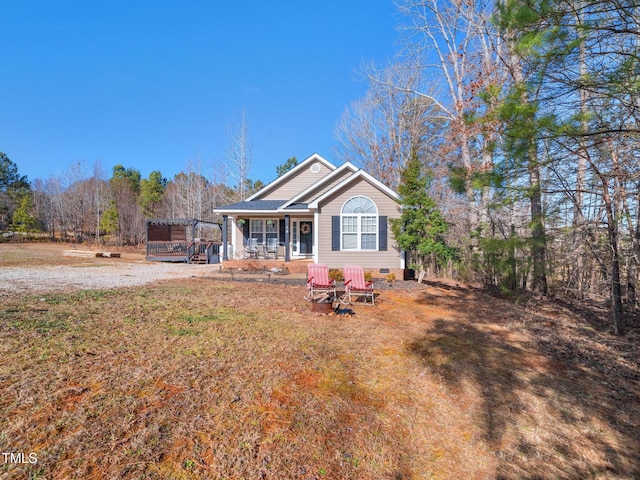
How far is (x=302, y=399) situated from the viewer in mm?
3359

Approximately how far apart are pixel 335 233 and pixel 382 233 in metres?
1.99

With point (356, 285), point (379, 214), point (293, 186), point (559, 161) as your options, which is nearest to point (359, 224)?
point (379, 214)

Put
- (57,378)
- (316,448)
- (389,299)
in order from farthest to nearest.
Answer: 1. (389,299)
2. (57,378)
3. (316,448)

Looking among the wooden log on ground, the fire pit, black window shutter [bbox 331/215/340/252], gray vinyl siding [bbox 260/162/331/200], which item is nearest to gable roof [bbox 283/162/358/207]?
black window shutter [bbox 331/215/340/252]

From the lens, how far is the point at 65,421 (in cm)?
268

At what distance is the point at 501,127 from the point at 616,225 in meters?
3.32

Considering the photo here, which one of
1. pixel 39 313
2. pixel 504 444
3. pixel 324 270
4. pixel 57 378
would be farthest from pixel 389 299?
pixel 39 313

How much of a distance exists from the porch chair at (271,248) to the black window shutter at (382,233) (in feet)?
18.6

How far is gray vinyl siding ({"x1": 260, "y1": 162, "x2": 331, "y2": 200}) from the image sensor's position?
56.9ft

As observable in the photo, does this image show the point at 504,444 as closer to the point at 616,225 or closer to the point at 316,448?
the point at 316,448

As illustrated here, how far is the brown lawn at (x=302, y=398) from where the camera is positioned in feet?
8.00

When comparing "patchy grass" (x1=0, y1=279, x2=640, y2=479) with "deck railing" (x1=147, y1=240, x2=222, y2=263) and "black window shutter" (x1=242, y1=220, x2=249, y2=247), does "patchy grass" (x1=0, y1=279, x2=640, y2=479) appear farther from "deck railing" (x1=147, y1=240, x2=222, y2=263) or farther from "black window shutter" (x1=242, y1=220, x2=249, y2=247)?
"deck railing" (x1=147, y1=240, x2=222, y2=263)

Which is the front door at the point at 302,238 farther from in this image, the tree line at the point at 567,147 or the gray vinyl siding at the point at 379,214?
the tree line at the point at 567,147

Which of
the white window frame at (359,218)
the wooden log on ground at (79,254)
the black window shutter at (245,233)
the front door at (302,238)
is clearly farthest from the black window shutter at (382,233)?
the wooden log on ground at (79,254)
